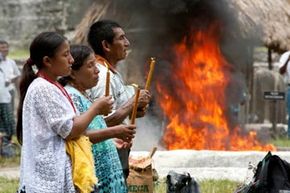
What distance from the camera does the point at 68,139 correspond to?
4859mm

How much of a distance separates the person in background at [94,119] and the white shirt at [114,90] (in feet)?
0.99

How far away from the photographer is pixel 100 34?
19.6 ft

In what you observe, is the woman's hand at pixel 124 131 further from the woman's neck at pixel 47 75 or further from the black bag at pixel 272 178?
the black bag at pixel 272 178

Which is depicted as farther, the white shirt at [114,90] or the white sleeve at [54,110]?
the white shirt at [114,90]

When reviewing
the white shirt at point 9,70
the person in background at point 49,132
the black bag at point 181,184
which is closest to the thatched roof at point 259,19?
the white shirt at point 9,70

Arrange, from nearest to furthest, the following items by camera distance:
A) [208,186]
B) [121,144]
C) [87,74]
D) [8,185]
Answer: [87,74], [121,144], [208,186], [8,185]

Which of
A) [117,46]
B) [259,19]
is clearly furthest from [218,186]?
[259,19]

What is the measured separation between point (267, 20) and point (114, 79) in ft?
30.1

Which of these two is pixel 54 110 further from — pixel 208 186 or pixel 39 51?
pixel 208 186

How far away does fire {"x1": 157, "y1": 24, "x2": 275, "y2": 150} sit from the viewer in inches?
520

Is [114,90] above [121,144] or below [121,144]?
above

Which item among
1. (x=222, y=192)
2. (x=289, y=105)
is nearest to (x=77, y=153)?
(x=222, y=192)

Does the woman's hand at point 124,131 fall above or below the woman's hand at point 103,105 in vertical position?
below

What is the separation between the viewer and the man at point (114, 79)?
5.58m
